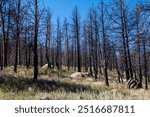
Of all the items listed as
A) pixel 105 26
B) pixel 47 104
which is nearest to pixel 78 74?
pixel 105 26

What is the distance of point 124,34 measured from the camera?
100 ft

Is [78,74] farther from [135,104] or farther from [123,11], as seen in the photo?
[135,104]

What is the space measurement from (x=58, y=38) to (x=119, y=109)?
2172 inches

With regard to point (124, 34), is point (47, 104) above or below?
below

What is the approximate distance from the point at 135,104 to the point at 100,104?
3.35ft

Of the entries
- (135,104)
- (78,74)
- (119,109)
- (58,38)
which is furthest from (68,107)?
(58,38)

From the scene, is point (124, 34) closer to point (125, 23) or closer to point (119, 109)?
point (125, 23)

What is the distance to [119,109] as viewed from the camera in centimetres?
757

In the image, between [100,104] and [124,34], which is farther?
[124,34]

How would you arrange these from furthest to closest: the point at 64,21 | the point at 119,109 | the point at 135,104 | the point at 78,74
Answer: the point at 64,21 < the point at 78,74 < the point at 135,104 < the point at 119,109

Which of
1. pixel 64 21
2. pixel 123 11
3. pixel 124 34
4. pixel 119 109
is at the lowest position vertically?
pixel 119 109

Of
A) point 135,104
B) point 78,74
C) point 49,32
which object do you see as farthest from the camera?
point 49,32

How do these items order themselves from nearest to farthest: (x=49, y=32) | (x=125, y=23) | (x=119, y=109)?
(x=119, y=109), (x=125, y=23), (x=49, y=32)

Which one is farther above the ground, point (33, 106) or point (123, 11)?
point (123, 11)
